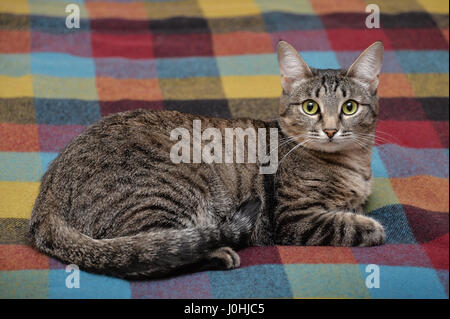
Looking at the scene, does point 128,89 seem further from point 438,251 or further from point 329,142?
point 438,251

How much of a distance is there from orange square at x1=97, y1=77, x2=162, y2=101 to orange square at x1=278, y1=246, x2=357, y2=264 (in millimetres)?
1343

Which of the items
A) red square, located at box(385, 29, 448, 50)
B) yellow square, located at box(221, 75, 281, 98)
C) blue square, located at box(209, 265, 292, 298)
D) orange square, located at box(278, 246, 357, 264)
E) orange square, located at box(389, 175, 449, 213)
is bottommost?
blue square, located at box(209, 265, 292, 298)

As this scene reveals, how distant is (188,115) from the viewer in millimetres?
2555

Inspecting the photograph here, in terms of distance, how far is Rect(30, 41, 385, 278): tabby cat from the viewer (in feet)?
6.69

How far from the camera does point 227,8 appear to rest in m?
3.89

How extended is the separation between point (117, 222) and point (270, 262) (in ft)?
1.89

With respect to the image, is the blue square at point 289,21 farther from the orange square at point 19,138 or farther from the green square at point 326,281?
the green square at point 326,281

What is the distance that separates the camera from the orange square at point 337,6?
3896 millimetres

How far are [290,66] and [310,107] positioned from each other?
0.22m

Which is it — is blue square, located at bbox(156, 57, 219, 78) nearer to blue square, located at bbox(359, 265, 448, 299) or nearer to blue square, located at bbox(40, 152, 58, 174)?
blue square, located at bbox(40, 152, 58, 174)

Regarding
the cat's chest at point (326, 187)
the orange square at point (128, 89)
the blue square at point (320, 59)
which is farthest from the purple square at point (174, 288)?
the blue square at point (320, 59)

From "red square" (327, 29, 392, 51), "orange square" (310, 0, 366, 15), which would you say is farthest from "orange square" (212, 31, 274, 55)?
"orange square" (310, 0, 366, 15)

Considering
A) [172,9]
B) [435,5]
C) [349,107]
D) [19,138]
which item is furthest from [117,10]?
[435,5]

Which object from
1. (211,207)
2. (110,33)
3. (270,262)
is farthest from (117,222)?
(110,33)
